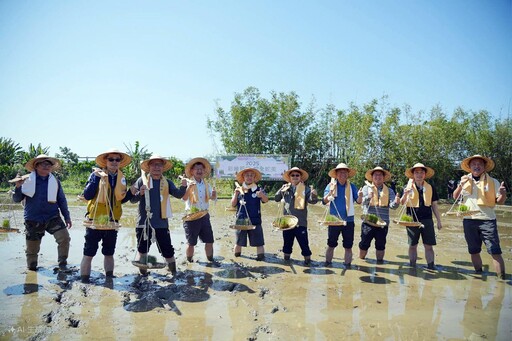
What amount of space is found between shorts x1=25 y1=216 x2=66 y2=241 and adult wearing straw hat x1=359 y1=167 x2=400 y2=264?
17.0 ft

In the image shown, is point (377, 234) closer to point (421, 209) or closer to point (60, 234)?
point (421, 209)

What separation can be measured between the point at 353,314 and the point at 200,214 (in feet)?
9.35

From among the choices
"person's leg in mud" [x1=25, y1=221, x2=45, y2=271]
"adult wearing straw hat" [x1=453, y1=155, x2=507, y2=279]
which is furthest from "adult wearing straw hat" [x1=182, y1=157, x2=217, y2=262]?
"adult wearing straw hat" [x1=453, y1=155, x2=507, y2=279]

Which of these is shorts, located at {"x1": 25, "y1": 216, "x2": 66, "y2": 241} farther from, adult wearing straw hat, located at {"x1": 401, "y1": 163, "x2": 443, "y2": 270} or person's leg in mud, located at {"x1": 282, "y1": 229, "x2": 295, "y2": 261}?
adult wearing straw hat, located at {"x1": 401, "y1": 163, "x2": 443, "y2": 270}

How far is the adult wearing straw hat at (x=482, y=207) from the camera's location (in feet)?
18.1

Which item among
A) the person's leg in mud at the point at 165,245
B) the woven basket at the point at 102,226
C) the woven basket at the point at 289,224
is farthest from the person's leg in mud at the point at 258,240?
the woven basket at the point at 102,226

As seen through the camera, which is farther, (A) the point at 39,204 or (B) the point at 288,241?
(B) the point at 288,241

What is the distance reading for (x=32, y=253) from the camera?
5.67 metres

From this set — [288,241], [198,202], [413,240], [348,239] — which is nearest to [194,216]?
[198,202]

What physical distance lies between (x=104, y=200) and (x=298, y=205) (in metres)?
3.20

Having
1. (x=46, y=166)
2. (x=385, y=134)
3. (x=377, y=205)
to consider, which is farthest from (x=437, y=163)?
(x=46, y=166)

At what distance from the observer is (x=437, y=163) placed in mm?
20953

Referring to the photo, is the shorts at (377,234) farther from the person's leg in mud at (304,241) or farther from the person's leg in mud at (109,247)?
the person's leg in mud at (109,247)

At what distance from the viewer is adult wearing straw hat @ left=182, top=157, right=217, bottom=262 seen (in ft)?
20.4
